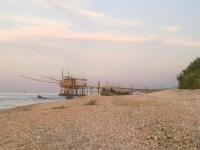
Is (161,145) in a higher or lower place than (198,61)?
lower

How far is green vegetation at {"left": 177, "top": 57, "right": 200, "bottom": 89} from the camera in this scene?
2238 inches

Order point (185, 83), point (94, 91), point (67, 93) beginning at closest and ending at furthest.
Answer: point (185, 83) < point (67, 93) < point (94, 91)

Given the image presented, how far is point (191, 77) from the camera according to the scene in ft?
194

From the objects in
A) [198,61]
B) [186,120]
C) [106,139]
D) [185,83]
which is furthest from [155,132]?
[198,61]

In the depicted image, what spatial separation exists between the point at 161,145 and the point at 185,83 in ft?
167

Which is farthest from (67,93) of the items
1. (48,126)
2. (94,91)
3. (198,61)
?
(48,126)

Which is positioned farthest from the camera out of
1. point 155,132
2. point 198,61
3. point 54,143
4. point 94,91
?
point 94,91

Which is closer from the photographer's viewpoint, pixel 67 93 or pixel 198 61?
pixel 198 61

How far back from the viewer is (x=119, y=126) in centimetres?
1483

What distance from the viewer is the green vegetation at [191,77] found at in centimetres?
5684

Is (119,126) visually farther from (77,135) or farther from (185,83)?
(185,83)

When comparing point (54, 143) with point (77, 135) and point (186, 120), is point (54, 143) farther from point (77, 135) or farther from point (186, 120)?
point (186, 120)

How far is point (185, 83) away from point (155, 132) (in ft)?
160

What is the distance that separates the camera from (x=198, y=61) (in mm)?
66188
